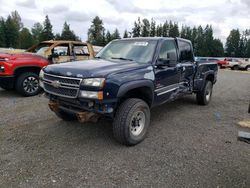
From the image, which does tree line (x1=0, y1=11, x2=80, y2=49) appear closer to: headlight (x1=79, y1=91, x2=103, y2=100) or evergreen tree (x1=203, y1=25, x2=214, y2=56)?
evergreen tree (x1=203, y1=25, x2=214, y2=56)

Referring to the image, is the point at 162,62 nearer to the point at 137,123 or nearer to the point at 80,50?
the point at 137,123

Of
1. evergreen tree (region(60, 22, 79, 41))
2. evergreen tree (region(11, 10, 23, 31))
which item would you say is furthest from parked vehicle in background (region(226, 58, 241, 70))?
evergreen tree (region(11, 10, 23, 31))

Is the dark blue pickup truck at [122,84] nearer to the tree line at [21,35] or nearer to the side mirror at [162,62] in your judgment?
the side mirror at [162,62]

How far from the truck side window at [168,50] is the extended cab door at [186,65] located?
408 millimetres

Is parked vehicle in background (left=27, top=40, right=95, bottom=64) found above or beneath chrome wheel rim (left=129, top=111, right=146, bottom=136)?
above

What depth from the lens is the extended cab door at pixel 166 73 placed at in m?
4.61

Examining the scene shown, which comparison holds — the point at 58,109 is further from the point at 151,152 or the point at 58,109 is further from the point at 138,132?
the point at 151,152

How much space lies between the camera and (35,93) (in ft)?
25.2

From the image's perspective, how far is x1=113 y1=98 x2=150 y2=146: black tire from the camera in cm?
383

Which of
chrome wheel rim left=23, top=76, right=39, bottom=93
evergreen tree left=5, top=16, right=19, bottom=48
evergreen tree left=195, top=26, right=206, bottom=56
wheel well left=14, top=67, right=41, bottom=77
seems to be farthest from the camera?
evergreen tree left=195, top=26, right=206, bottom=56

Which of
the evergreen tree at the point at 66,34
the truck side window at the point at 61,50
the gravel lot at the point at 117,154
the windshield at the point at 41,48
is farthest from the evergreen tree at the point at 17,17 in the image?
the gravel lot at the point at 117,154

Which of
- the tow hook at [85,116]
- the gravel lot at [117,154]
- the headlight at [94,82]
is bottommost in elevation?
the gravel lot at [117,154]

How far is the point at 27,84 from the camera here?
7.43 meters

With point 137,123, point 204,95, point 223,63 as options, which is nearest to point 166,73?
point 137,123
